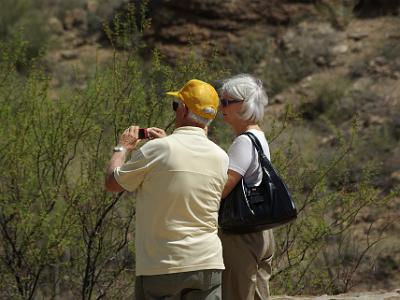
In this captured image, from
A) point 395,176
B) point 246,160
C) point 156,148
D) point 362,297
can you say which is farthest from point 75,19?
point 156,148

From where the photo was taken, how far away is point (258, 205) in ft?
13.0

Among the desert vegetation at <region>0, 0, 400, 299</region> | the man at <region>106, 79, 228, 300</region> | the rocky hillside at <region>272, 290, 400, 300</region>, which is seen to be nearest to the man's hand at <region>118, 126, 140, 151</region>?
the man at <region>106, 79, 228, 300</region>

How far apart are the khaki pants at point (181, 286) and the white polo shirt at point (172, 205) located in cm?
3

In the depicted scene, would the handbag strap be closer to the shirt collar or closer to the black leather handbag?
the black leather handbag

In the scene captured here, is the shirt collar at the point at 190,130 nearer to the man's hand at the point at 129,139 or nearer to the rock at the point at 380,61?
the man's hand at the point at 129,139

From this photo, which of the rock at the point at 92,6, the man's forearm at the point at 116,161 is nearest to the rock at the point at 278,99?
the rock at the point at 92,6

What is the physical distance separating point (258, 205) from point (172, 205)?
1.92 feet

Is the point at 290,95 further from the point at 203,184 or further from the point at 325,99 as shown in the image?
the point at 203,184

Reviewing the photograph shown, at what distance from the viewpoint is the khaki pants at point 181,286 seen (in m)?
3.51

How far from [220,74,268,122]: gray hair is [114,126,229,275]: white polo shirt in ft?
1.66

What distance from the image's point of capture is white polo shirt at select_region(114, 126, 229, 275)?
3504 millimetres

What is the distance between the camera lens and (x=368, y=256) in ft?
37.1

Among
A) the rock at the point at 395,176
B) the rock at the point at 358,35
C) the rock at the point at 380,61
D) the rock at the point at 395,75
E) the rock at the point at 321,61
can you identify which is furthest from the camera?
the rock at the point at 358,35

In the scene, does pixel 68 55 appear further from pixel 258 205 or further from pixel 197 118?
pixel 197 118
